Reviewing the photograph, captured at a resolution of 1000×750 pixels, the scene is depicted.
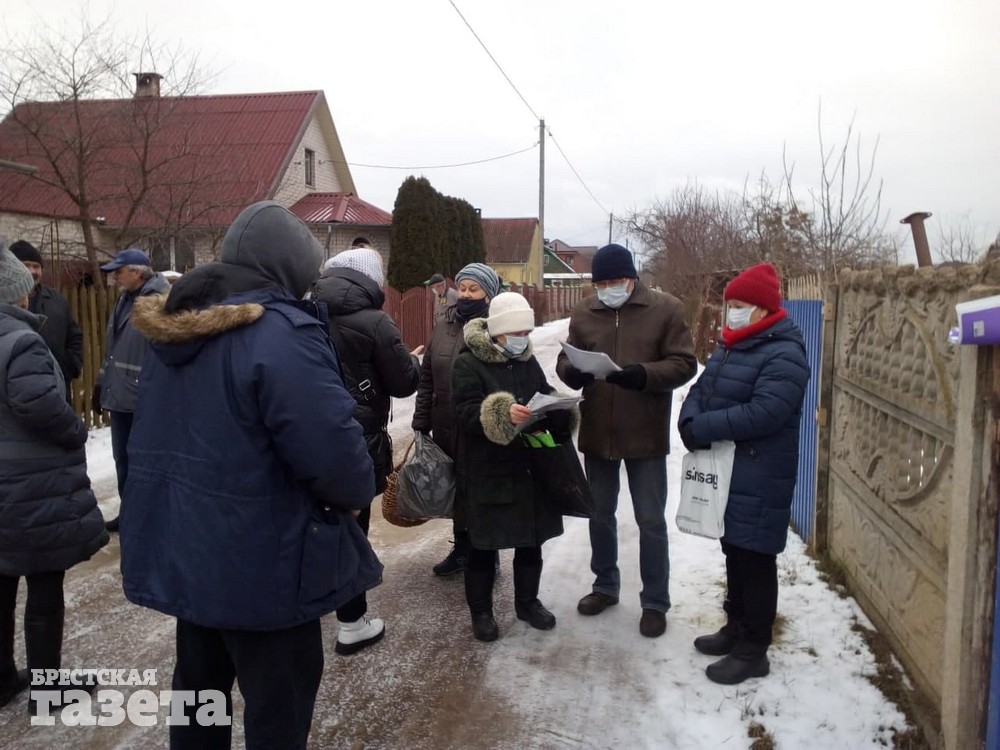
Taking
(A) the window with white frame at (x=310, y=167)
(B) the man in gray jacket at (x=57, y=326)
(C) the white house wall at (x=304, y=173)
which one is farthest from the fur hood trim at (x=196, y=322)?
(A) the window with white frame at (x=310, y=167)

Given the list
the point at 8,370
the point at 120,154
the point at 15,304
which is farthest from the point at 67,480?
the point at 120,154

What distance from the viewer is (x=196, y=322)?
2.01 metres

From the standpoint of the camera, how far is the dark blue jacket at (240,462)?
2020 millimetres

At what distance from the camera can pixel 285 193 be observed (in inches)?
836

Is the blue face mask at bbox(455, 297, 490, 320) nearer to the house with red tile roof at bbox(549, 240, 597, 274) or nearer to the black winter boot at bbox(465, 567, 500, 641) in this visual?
the black winter boot at bbox(465, 567, 500, 641)

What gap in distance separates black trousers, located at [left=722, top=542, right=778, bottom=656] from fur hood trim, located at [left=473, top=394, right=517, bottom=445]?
1114 millimetres

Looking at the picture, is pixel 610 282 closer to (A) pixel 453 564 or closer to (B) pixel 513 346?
(B) pixel 513 346

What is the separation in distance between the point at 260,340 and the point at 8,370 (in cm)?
152

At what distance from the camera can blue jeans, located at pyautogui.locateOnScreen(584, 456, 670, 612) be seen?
400 cm

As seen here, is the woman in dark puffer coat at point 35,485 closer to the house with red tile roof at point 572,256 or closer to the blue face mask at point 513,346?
the blue face mask at point 513,346

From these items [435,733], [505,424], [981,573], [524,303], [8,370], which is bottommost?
[435,733]

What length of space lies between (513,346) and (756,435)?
122 cm

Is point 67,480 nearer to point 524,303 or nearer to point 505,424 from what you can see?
Answer: point 505,424

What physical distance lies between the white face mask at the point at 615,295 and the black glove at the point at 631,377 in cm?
44
